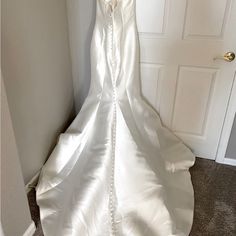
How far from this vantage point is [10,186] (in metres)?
1.20

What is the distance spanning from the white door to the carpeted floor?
0.50 feet

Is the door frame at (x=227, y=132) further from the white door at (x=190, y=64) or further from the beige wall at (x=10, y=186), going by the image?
the beige wall at (x=10, y=186)

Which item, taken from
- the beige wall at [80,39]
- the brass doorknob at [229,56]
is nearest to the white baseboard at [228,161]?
the brass doorknob at [229,56]

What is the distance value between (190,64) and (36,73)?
1.02 m

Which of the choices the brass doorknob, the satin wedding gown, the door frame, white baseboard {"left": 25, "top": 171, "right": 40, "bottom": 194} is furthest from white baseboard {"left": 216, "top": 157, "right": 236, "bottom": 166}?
white baseboard {"left": 25, "top": 171, "right": 40, "bottom": 194}

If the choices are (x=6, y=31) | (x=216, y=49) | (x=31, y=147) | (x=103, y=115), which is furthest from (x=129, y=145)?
(x=6, y=31)

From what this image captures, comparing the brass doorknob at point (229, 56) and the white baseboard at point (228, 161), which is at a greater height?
the brass doorknob at point (229, 56)

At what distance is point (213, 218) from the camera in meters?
1.57

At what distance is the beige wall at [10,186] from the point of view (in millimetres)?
1112

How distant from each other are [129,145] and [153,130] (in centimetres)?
32

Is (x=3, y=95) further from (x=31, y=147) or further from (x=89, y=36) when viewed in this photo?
(x=89, y=36)

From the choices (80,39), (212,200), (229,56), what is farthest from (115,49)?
(212,200)

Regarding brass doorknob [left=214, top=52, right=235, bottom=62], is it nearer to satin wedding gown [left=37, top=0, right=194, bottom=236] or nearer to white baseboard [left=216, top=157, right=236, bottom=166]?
satin wedding gown [left=37, top=0, right=194, bottom=236]

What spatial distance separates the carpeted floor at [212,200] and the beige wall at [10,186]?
216mm
